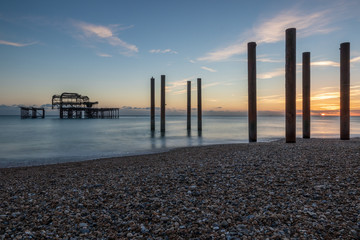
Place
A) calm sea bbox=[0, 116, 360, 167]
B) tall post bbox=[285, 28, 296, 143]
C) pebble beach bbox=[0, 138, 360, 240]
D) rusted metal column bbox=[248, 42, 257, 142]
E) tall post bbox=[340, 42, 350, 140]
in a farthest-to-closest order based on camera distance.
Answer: calm sea bbox=[0, 116, 360, 167], rusted metal column bbox=[248, 42, 257, 142], tall post bbox=[340, 42, 350, 140], tall post bbox=[285, 28, 296, 143], pebble beach bbox=[0, 138, 360, 240]

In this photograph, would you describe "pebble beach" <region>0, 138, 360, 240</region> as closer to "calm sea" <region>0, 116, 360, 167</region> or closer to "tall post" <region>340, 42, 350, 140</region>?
"tall post" <region>340, 42, 350, 140</region>

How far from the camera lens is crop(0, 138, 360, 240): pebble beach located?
2.85 meters

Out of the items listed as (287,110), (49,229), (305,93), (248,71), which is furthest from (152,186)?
(305,93)

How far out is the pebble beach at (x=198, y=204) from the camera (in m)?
2.85

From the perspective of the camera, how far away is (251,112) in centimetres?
1100

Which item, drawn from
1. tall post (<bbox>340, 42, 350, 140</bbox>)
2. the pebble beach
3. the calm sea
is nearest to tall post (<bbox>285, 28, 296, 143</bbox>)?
tall post (<bbox>340, 42, 350, 140</bbox>)

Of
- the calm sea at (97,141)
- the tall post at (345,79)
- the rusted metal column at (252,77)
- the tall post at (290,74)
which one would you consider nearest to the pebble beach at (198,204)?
the tall post at (290,74)

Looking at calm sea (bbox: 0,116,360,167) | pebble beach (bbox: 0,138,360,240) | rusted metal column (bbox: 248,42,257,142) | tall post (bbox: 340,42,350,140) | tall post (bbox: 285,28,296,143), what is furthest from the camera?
calm sea (bbox: 0,116,360,167)

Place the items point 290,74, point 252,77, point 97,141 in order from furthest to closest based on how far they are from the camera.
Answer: point 97,141, point 252,77, point 290,74

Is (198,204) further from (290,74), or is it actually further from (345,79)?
(345,79)

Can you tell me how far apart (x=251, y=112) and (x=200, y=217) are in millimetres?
8607

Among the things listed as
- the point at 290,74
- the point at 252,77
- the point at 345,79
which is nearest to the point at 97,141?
the point at 252,77

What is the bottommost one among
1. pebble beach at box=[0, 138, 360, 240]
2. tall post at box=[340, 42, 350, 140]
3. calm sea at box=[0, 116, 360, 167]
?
calm sea at box=[0, 116, 360, 167]

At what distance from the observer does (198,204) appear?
3.59 meters
